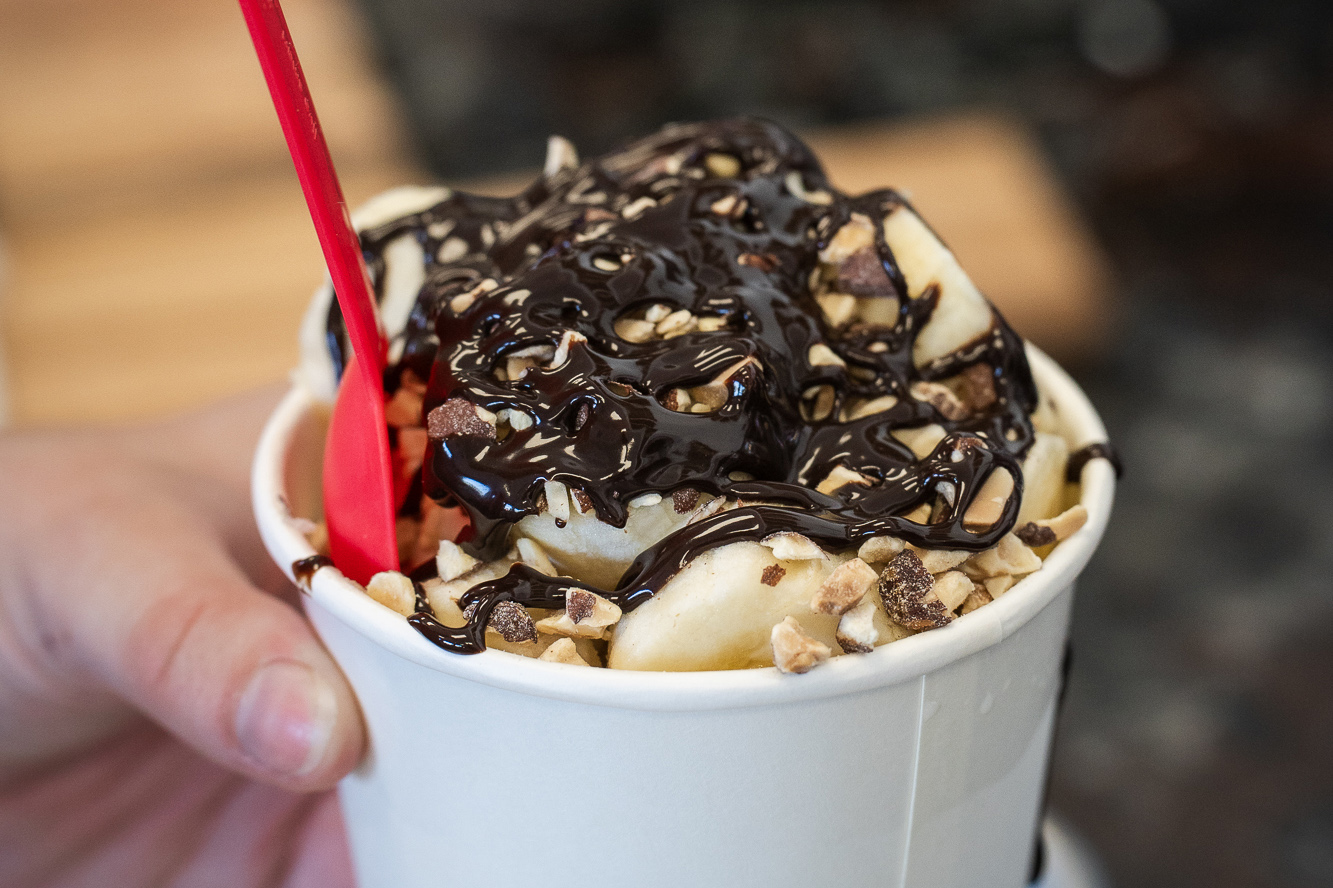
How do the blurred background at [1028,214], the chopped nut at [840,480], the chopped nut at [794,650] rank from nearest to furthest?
the chopped nut at [794,650] → the chopped nut at [840,480] → the blurred background at [1028,214]

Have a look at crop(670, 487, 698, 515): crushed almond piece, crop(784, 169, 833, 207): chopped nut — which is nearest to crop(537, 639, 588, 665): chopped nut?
crop(670, 487, 698, 515): crushed almond piece

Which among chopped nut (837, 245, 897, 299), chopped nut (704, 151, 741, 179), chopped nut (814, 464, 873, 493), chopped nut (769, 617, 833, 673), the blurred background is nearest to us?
chopped nut (769, 617, 833, 673)

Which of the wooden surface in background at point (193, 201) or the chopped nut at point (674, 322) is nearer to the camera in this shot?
the chopped nut at point (674, 322)

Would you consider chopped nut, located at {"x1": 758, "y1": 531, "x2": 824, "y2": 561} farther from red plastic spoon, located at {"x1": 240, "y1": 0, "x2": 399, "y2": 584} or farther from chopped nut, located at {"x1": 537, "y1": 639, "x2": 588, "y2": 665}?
red plastic spoon, located at {"x1": 240, "y1": 0, "x2": 399, "y2": 584}

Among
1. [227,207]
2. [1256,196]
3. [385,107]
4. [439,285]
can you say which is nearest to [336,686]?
[439,285]

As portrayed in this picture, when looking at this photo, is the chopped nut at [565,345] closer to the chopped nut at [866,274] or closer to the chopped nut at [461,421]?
the chopped nut at [461,421]

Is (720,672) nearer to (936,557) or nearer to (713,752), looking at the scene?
(713,752)

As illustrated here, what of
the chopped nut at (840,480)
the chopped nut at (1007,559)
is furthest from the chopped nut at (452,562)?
the chopped nut at (1007,559)

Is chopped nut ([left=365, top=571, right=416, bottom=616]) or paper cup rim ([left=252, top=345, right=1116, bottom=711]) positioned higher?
chopped nut ([left=365, top=571, right=416, bottom=616])
